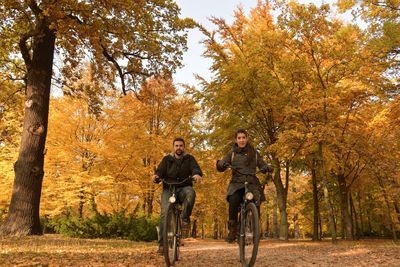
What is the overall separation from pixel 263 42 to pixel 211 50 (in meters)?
3.14

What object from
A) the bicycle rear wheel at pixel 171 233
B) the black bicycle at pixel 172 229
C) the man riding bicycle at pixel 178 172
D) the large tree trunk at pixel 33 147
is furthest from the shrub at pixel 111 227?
the bicycle rear wheel at pixel 171 233

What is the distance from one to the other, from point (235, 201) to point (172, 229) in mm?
1010

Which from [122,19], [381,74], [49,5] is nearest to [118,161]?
[122,19]

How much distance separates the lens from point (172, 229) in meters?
5.24

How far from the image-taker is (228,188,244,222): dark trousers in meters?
5.44

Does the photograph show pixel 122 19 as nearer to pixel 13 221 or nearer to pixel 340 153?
pixel 13 221

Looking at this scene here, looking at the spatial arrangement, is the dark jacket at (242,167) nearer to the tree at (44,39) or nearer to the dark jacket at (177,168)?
the dark jacket at (177,168)

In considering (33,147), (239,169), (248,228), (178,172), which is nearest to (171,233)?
(178,172)

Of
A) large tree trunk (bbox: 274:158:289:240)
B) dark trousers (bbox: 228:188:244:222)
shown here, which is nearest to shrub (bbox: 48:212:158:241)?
large tree trunk (bbox: 274:158:289:240)

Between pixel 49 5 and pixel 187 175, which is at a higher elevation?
pixel 49 5

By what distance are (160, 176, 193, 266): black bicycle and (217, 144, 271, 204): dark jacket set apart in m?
0.64

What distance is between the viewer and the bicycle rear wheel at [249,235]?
482 cm

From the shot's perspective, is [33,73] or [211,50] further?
[211,50]

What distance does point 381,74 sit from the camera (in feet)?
48.5
